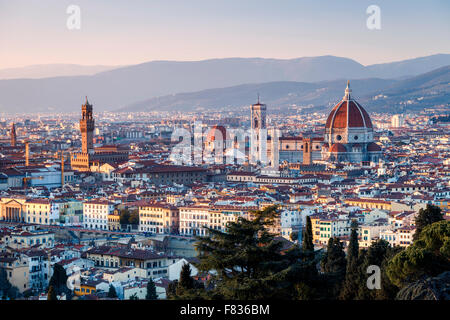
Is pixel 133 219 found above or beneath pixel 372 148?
beneath

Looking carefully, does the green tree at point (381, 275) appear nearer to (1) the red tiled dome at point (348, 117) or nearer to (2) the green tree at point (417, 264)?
(2) the green tree at point (417, 264)

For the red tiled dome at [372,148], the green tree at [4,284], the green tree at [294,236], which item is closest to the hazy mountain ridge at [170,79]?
the red tiled dome at [372,148]

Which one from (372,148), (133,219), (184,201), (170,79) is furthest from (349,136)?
(170,79)

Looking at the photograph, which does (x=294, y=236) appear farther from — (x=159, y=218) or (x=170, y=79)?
(x=170, y=79)

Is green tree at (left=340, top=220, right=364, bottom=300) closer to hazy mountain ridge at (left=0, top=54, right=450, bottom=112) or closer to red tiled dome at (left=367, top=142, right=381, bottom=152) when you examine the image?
red tiled dome at (left=367, top=142, right=381, bottom=152)

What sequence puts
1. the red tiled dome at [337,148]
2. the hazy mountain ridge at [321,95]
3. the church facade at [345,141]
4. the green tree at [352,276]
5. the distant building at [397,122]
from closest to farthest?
the green tree at [352,276] → the red tiled dome at [337,148] → the church facade at [345,141] → the distant building at [397,122] → the hazy mountain ridge at [321,95]

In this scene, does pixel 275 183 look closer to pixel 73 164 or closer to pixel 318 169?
pixel 318 169

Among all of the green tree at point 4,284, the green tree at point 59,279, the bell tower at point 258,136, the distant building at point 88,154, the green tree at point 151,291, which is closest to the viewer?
the green tree at point 151,291

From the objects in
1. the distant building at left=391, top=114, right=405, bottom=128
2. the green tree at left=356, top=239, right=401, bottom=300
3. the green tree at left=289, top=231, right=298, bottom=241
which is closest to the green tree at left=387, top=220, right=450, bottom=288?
the green tree at left=356, top=239, right=401, bottom=300

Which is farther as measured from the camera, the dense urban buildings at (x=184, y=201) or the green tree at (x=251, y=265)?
the dense urban buildings at (x=184, y=201)
